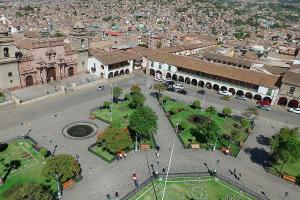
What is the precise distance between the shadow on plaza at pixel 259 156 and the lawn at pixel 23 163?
27.4 meters

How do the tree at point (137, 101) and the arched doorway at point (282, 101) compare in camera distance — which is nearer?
the tree at point (137, 101)

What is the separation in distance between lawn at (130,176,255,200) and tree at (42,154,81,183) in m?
7.51

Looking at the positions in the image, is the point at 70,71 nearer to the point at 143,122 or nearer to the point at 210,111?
the point at 210,111

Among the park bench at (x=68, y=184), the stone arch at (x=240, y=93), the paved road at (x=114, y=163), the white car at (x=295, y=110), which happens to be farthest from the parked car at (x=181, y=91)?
the park bench at (x=68, y=184)

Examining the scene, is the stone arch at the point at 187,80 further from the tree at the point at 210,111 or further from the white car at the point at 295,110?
the white car at the point at 295,110

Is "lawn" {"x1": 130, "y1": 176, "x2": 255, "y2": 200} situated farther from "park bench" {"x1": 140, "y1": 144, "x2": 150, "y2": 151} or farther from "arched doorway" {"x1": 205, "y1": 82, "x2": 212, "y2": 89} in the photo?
"arched doorway" {"x1": 205, "y1": 82, "x2": 212, "y2": 89}

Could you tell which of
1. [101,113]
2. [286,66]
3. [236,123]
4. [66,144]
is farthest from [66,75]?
[286,66]

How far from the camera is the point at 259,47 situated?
10575cm

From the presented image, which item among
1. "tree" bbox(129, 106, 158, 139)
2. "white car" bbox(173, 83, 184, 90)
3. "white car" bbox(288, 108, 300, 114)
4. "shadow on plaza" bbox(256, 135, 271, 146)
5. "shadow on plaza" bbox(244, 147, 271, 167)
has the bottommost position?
"shadow on plaza" bbox(244, 147, 271, 167)

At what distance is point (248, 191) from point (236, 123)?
19.8 m

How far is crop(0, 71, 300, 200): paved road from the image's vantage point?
A: 35.2 meters

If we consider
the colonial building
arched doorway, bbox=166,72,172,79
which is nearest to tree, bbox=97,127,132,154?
the colonial building

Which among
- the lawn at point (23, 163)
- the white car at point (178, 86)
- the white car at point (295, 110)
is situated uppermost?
the white car at point (178, 86)

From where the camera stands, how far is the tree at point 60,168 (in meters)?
31.8
